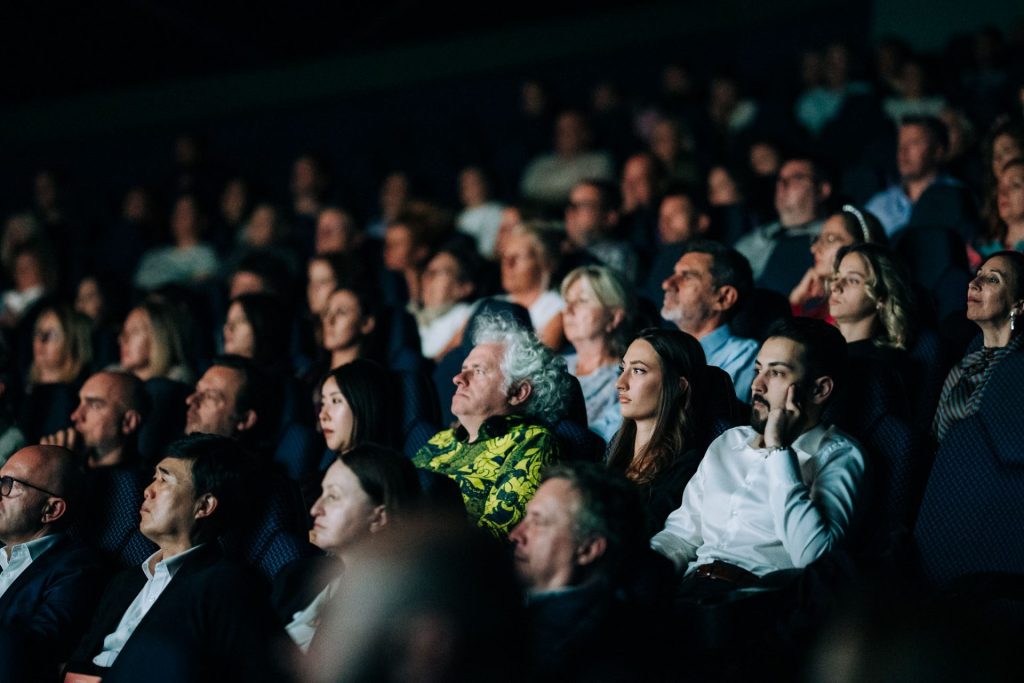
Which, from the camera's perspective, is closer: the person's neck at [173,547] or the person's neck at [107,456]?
the person's neck at [173,547]

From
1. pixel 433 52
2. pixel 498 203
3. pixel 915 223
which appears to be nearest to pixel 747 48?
pixel 433 52

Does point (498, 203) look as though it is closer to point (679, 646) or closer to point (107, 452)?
point (107, 452)

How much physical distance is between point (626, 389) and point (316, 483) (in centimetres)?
52

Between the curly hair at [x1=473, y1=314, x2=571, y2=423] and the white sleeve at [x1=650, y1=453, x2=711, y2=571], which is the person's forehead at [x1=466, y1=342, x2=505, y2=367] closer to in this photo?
the curly hair at [x1=473, y1=314, x2=571, y2=423]

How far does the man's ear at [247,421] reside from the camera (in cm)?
220

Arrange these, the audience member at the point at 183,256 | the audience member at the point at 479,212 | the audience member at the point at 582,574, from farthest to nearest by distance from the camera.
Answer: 1. the audience member at the point at 183,256
2. the audience member at the point at 479,212
3. the audience member at the point at 582,574

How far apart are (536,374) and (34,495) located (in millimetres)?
759

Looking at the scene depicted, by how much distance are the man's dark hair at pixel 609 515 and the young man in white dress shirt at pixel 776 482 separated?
163mm

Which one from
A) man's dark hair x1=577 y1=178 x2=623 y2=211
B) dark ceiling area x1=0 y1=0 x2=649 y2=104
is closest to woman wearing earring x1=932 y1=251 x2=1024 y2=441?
man's dark hair x1=577 y1=178 x2=623 y2=211

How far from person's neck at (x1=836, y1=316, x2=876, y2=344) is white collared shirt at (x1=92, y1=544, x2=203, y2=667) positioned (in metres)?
1.10

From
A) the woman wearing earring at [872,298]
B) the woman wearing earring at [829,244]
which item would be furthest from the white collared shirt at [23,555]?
the woman wearing earring at [829,244]

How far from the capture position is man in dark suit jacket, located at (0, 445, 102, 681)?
168cm

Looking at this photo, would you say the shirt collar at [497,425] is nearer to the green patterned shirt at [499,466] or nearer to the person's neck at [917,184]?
the green patterned shirt at [499,466]

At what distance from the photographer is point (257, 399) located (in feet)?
7.32
